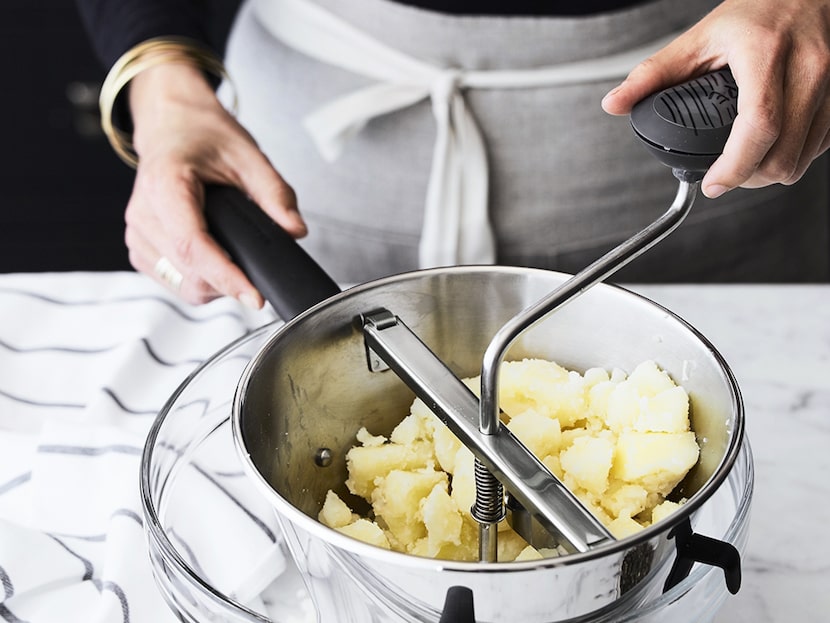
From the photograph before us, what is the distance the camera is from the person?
0.82 m

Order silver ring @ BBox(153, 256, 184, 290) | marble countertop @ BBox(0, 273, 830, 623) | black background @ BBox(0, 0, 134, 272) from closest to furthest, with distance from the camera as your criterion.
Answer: marble countertop @ BBox(0, 273, 830, 623) → silver ring @ BBox(153, 256, 184, 290) → black background @ BBox(0, 0, 134, 272)

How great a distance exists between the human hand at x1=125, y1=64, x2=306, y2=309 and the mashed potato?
0.18 m

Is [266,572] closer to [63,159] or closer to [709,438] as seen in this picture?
[709,438]

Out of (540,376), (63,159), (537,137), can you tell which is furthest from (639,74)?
(63,159)

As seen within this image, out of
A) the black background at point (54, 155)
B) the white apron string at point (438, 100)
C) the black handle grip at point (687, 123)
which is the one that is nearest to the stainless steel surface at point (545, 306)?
the black handle grip at point (687, 123)

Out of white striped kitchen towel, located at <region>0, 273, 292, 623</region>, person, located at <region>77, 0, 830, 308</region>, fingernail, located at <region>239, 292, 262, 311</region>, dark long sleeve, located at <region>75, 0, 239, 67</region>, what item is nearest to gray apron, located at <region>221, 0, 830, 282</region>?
person, located at <region>77, 0, 830, 308</region>

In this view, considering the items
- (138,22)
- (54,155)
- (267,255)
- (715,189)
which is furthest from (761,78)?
(54,155)

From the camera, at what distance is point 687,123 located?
46cm

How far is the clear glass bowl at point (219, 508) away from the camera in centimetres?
47

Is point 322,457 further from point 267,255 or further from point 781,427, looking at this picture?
point 781,427

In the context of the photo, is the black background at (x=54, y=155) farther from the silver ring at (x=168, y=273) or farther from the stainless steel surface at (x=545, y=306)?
the stainless steel surface at (x=545, y=306)

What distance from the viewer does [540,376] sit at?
523 millimetres

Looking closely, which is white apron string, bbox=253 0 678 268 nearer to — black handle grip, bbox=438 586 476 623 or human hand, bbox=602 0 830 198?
human hand, bbox=602 0 830 198

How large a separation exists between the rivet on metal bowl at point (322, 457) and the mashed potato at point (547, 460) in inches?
0.6
